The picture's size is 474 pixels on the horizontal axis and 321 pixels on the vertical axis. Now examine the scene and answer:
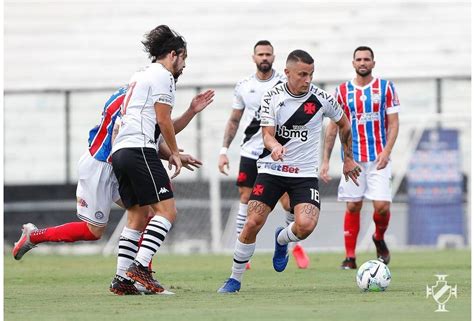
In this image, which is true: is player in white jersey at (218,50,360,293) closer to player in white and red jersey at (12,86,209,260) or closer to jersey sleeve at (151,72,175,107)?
player in white and red jersey at (12,86,209,260)

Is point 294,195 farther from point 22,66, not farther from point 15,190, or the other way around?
point 22,66

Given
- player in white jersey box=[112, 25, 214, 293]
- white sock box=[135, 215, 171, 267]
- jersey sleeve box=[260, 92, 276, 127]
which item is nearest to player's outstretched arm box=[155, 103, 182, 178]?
player in white jersey box=[112, 25, 214, 293]

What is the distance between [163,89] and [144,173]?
65cm

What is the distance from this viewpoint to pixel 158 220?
8.99 m

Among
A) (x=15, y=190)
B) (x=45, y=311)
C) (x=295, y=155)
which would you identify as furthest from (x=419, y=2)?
(x=45, y=311)

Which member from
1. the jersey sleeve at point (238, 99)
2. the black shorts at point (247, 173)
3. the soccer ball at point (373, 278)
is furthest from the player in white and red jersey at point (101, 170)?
the jersey sleeve at point (238, 99)

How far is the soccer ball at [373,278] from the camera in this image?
29.6ft

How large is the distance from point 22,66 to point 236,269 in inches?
649

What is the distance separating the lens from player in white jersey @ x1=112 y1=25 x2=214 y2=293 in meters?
8.93

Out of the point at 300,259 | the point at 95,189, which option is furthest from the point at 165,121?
the point at 300,259

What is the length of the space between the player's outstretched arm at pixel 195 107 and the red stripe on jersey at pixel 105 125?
49cm

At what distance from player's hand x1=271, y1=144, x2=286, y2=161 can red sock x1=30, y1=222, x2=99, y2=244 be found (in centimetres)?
187

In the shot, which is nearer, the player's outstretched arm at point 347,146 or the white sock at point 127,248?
the white sock at point 127,248

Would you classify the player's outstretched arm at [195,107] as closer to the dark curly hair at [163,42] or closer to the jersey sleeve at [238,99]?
the dark curly hair at [163,42]
